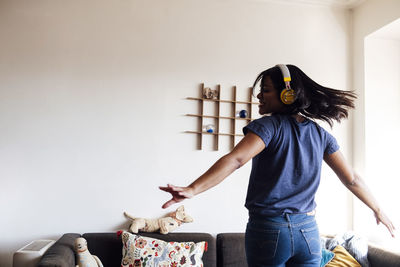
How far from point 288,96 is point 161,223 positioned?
1.80 metres

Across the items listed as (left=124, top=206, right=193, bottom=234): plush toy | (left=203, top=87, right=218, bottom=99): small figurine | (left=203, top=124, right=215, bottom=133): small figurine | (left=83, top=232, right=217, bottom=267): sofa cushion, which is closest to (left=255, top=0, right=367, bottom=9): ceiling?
(left=203, top=87, right=218, bottom=99): small figurine

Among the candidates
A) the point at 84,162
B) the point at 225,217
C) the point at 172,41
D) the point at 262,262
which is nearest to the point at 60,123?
the point at 84,162

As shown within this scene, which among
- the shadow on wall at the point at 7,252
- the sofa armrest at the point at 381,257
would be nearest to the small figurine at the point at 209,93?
the sofa armrest at the point at 381,257

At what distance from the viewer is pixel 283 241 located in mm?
1133

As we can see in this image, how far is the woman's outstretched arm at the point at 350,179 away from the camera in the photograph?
1.38 meters

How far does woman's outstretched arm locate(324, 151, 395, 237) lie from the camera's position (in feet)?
4.54

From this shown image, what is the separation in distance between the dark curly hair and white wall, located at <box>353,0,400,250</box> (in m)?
1.96

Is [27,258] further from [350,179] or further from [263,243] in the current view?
[350,179]

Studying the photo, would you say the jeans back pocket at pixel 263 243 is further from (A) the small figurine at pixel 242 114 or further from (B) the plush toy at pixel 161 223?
(A) the small figurine at pixel 242 114

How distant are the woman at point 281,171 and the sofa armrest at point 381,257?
156 centimetres

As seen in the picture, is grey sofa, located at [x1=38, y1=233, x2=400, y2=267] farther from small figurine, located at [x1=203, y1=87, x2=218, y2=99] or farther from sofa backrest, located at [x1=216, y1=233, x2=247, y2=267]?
small figurine, located at [x1=203, y1=87, x2=218, y2=99]

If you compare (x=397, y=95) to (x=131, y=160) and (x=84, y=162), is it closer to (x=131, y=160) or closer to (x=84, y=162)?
(x=131, y=160)

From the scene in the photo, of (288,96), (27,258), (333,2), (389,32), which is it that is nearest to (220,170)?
(288,96)

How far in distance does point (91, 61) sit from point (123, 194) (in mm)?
1054
